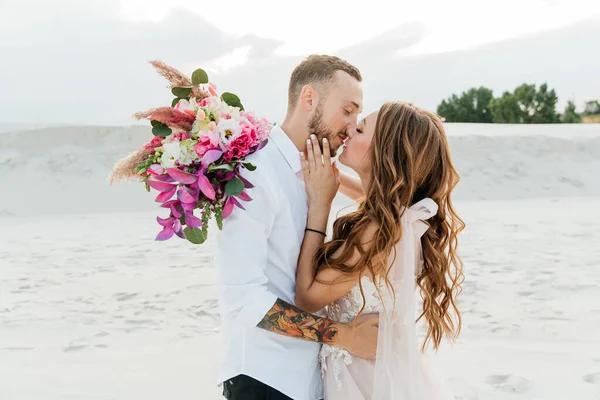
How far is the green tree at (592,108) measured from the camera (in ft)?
157

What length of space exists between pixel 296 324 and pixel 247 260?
0.29 metres

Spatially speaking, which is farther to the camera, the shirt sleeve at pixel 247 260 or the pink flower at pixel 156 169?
the pink flower at pixel 156 169

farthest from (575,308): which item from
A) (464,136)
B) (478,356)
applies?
(464,136)

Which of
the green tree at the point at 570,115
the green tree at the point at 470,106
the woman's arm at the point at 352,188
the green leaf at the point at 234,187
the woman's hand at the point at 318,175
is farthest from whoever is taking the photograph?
the green tree at the point at 470,106

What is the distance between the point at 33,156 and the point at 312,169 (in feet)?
51.4

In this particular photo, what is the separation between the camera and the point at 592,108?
48031 millimetres

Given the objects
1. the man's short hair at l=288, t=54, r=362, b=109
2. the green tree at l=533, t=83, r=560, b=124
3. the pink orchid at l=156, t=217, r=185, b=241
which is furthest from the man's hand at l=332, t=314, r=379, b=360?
the green tree at l=533, t=83, r=560, b=124

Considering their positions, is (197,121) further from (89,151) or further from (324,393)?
(89,151)

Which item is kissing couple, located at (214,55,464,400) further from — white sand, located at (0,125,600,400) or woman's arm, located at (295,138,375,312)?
white sand, located at (0,125,600,400)

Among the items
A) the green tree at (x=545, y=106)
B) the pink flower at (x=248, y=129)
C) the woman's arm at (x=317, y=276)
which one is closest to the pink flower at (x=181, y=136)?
the pink flower at (x=248, y=129)

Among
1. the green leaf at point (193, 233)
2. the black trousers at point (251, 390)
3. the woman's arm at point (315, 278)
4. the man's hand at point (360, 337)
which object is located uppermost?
the green leaf at point (193, 233)

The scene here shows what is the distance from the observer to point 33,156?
16.7 m

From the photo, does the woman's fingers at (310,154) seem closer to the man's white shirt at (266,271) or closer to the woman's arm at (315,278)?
the man's white shirt at (266,271)

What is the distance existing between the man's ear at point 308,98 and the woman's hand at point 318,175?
0.13 meters
